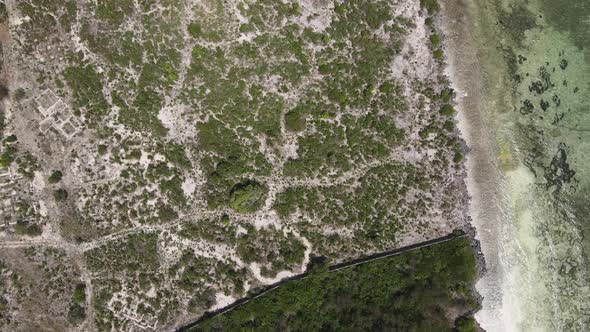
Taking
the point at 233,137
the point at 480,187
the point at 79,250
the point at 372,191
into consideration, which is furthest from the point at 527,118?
the point at 79,250

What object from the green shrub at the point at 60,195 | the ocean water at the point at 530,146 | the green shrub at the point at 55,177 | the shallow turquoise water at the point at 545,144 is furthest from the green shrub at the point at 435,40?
the green shrub at the point at 60,195

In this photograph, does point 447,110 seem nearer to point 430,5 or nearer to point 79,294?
point 430,5

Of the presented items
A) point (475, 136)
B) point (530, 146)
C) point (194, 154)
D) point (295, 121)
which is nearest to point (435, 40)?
point (475, 136)

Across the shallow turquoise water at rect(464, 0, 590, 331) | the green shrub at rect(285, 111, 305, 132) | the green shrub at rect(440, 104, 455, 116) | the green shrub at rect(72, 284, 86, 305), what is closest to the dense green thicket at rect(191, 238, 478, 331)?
the shallow turquoise water at rect(464, 0, 590, 331)

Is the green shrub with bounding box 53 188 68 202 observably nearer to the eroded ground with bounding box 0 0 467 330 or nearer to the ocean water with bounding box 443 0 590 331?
the eroded ground with bounding box 0 0 467 330

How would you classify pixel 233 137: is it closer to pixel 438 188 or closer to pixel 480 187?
pixel 438 188

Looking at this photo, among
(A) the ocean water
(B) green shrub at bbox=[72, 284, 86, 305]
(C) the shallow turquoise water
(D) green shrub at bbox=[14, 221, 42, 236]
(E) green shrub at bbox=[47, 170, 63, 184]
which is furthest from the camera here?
(C) the shallow turquoise water
